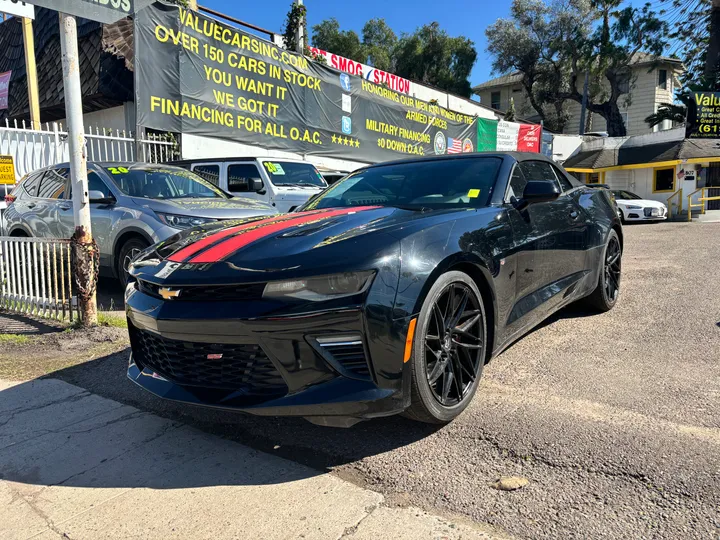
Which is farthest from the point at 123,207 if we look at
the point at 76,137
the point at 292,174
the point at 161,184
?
the point at 292,174

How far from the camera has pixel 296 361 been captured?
2303 mm

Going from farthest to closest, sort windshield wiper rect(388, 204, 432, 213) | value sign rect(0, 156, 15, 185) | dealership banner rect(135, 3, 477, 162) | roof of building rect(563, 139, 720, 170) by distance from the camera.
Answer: roof of building rect(563, 139, 720, 170) → dealership banner rect(135, 3, 477, 162) → value sign rect(0, 156, 15, 185) → windshield wiper rect(388, 204, 432, 213)

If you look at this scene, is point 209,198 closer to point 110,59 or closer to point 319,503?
point 319,503

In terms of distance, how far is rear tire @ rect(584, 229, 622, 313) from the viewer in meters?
4.85

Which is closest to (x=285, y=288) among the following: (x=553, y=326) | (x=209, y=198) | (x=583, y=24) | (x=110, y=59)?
(x=553, y=326)

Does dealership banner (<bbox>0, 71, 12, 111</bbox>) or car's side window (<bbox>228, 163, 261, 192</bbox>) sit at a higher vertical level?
dealership banner (<bbox>0, 71, 12, 111</bbox>)

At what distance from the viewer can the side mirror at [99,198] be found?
229 inches

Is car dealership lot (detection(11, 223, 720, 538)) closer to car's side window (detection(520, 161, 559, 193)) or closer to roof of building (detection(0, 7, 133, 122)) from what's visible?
car's side window (detection(520, 161, 559, 193))

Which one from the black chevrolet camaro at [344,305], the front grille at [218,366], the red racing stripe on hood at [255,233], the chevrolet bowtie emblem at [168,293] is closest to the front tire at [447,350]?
the black chevrolet camaro at [344,305]

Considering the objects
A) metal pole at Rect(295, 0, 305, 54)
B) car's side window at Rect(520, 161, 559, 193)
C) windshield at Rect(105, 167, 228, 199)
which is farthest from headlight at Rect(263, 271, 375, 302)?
metal pole at Rect(295, 0, 305, 54)

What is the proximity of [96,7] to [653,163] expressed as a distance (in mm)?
25467

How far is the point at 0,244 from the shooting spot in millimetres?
5707

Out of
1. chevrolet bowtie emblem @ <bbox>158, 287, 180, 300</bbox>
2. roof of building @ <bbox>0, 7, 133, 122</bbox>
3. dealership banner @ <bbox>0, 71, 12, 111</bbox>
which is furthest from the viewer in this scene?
dealership banner @ <bbox>0, 71, 12, 111</bbox>

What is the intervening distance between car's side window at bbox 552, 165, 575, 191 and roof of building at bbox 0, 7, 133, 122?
974cm
